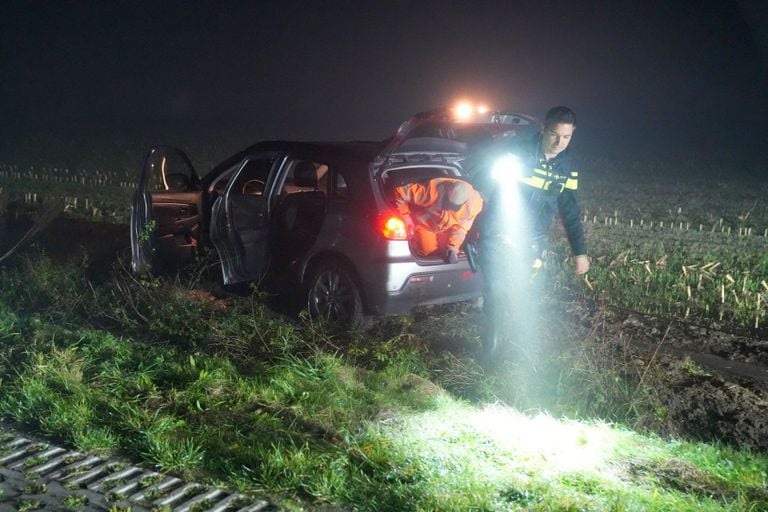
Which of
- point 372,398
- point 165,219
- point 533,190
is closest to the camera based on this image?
point 372,398

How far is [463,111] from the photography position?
6070 millimetres

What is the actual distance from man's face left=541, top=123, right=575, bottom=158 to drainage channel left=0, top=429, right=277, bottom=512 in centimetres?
283

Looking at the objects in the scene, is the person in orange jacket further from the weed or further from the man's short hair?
the weed

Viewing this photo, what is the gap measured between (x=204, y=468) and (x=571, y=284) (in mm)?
4751

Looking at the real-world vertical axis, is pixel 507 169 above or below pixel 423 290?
above

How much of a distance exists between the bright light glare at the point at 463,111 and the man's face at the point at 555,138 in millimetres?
955

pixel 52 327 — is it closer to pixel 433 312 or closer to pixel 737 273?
pixel 433 312

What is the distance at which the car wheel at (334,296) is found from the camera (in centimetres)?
645

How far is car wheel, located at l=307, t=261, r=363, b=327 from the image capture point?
6.45 m

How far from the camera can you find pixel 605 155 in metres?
26.7

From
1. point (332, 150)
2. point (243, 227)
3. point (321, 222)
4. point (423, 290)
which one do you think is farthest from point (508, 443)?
point (243, 227)

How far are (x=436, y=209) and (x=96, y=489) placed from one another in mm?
3435

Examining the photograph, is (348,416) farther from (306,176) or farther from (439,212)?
(306,176)

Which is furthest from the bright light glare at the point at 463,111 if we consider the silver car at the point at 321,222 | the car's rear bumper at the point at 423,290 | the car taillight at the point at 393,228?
the car's rear bumper at the point at 423,290
